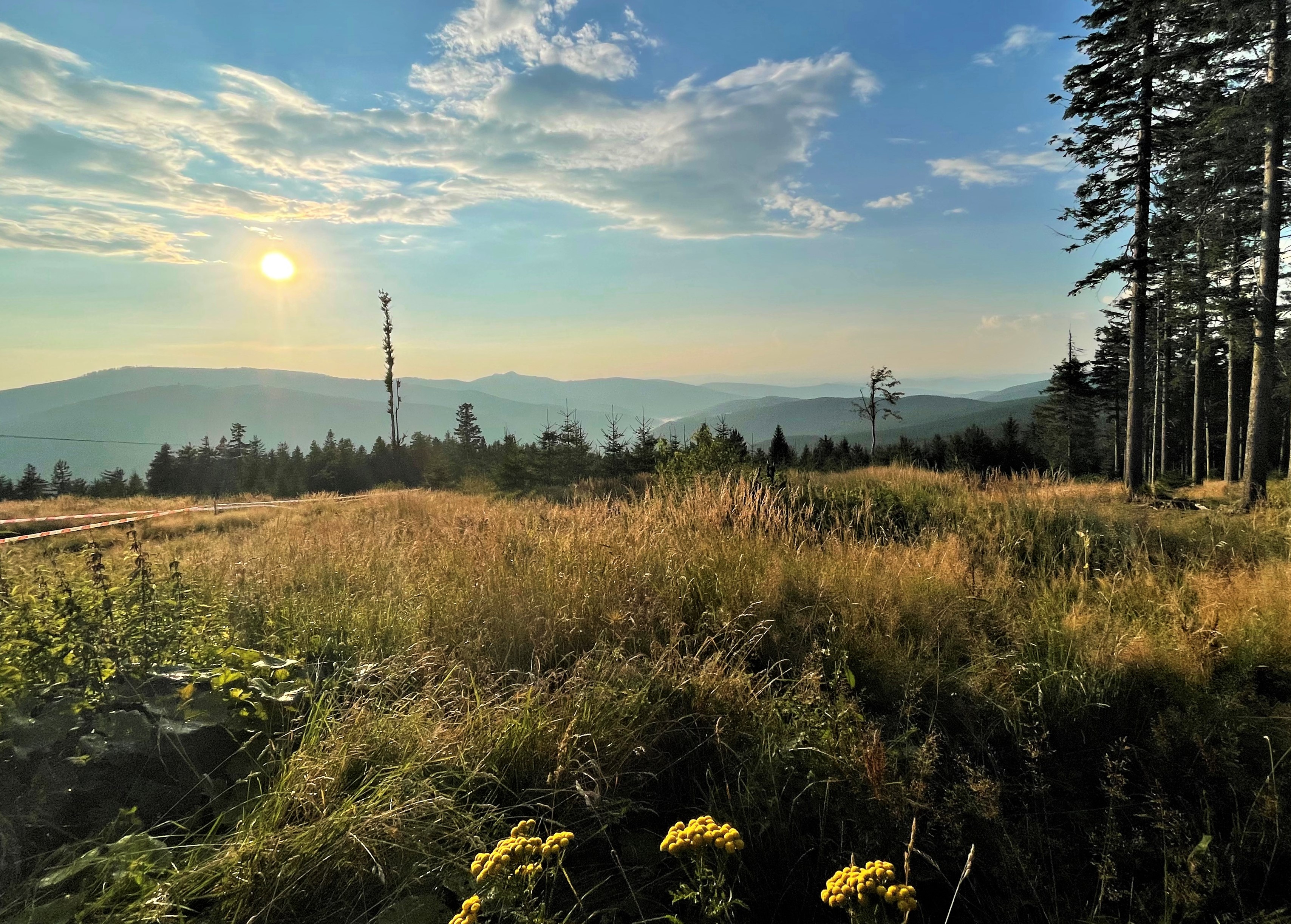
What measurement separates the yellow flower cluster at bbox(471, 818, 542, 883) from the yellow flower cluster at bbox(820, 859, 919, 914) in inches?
26.5

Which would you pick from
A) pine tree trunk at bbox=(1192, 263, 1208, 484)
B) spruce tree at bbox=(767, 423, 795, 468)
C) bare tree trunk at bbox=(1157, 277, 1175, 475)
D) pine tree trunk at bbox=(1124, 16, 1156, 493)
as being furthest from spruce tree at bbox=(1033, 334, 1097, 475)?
pine tree trunk at bbox=(1124, 16, 1156, 493)

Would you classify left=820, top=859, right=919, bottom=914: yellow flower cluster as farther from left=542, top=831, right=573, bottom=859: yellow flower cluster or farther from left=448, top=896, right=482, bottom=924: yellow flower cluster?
left=448, top=896, right=482, bottom=924: yellow flower cluster

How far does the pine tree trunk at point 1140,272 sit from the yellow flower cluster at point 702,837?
61.1ft

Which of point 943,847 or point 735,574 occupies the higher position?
point 735,574

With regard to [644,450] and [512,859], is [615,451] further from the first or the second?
[512,859]

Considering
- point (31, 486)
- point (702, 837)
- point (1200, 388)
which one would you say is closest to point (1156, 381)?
point (1200, 388)

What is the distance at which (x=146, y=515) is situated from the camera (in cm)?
1561

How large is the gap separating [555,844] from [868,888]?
771 mm

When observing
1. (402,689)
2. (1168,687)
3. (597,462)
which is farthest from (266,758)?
(597,462)

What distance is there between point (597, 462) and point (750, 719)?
80.7 feet

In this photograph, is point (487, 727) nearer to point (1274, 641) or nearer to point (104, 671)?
point (104, 671)

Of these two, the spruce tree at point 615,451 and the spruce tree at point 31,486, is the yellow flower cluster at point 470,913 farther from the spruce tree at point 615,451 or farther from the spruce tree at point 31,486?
the spruce tree at point 31,486

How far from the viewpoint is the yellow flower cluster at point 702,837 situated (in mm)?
1518

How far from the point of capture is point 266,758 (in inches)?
100
